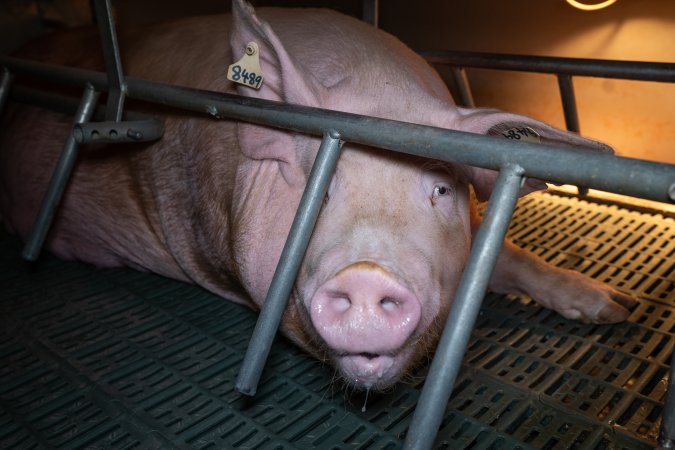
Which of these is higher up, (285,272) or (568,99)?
(568,99)

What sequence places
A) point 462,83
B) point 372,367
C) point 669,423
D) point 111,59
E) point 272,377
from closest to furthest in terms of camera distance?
point 669,423 < point 372,367 < point 272,377 < point 111,59 < point 462,83

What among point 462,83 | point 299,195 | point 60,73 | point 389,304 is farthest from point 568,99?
point 60,73

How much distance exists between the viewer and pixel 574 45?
3711 millimetres

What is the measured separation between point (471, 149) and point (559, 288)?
4.90 ft

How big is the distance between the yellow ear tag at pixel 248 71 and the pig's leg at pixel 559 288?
3.88ft

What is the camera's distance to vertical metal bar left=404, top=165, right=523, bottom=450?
1.30 m

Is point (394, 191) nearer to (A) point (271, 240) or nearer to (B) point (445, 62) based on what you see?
(A) point (271, 240)

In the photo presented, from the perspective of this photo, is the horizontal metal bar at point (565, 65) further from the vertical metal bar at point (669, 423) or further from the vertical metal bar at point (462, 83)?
the vertical metal bar at point (669, 423)

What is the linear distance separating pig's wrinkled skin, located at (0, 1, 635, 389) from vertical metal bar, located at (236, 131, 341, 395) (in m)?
0.10

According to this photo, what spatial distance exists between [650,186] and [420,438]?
656 millimetres

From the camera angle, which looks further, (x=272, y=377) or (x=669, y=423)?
(x=272, y=377)

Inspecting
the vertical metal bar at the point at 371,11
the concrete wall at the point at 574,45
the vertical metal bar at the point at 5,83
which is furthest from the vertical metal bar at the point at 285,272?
the concrete wall at the point at 574,45

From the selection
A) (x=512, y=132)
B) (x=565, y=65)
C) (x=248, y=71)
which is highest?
(x=565, y=65)

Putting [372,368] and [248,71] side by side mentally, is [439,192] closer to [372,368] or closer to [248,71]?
[372,368]
